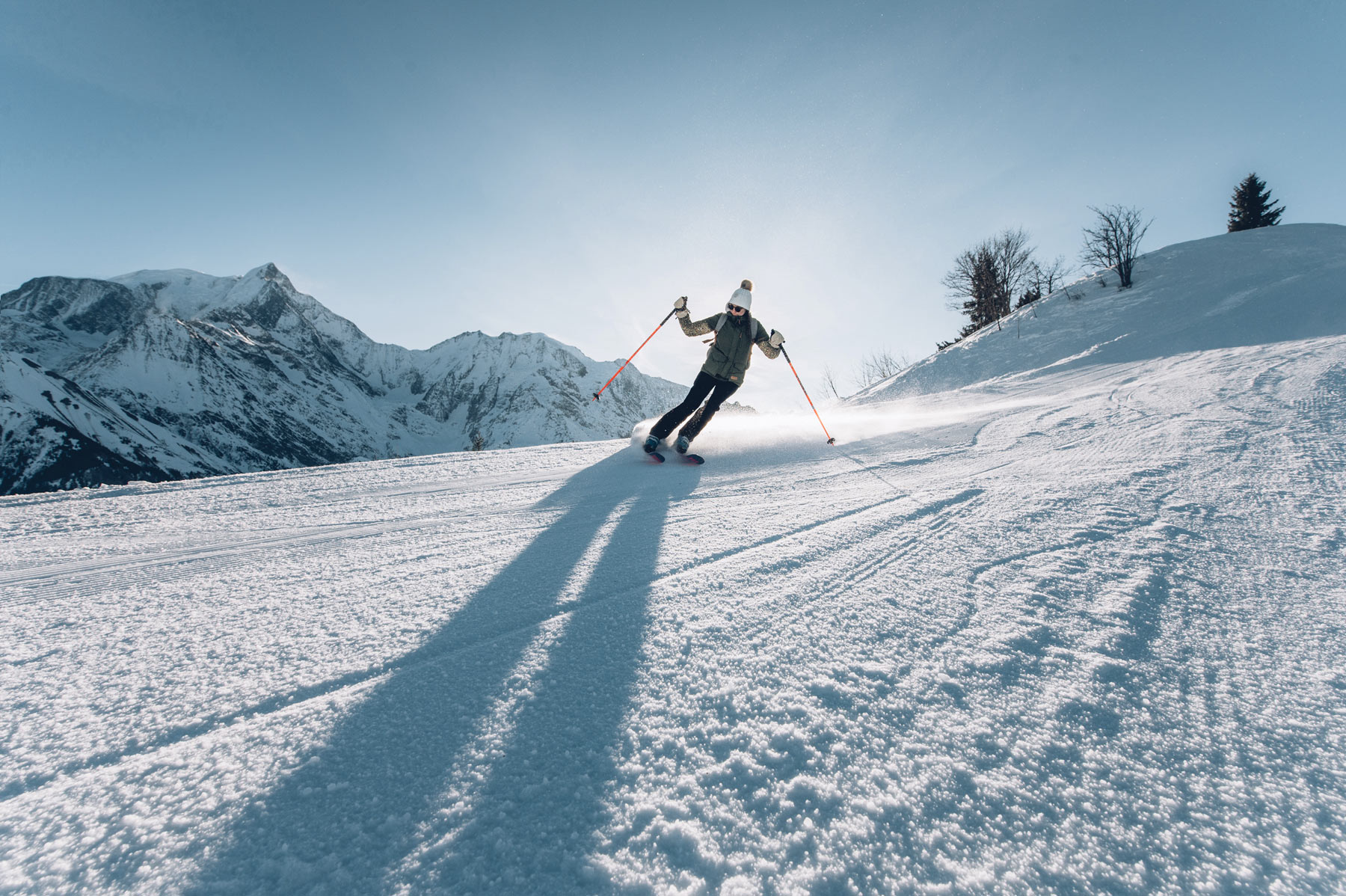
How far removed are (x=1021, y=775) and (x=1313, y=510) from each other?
2569 mm

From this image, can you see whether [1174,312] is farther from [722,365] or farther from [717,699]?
[717,699]

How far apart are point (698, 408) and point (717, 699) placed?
458 centimetres

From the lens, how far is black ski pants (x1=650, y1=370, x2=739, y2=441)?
558 centimetres

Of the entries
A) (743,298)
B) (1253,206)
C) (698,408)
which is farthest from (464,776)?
(1253,206)

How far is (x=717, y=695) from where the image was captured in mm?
1472

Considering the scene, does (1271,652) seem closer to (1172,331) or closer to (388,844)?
(388,844)

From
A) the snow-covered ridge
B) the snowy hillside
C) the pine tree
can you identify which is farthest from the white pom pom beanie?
the pine tree

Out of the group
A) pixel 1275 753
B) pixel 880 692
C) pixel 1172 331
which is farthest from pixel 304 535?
pixel 1172 331

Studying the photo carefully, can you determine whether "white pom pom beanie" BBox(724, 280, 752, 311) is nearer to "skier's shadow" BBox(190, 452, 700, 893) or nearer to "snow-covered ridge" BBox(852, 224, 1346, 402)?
"skier's shadow" BBox(190, 452, 700, 893)

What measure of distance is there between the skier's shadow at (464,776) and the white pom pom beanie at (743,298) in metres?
4.39

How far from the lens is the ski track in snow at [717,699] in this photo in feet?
3.34

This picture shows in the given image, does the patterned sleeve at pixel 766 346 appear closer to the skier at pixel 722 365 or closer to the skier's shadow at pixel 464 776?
the skier at pixel 722 365

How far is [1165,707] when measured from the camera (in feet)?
4.42

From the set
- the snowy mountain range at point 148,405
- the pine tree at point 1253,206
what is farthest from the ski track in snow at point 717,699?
the snowy mountain range at point 148,405
